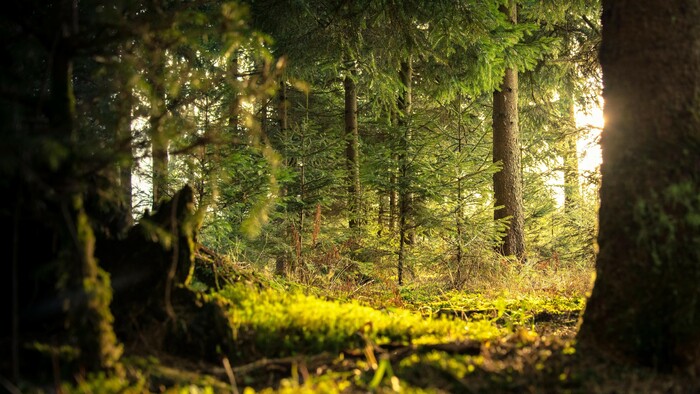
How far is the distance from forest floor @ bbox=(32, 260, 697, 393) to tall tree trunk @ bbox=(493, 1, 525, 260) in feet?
23.1

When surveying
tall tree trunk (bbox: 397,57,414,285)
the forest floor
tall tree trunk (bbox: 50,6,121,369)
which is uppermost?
tall tree trunk (bbox: 397,57,414,285)

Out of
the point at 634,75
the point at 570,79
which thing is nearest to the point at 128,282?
the point at 634,75

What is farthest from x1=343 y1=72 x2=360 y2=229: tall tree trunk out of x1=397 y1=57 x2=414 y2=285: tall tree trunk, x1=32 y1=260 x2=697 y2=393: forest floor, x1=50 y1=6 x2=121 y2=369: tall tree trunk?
x1=50 y1=6 x2=121 y2=369: tall tree trunk

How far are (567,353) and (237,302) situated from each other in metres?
2.40

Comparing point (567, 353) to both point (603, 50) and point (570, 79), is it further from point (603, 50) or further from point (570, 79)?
point (570, 79)

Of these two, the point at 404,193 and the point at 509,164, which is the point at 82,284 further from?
the point at 509,164

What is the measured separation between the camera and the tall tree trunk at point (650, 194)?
2.74 metres

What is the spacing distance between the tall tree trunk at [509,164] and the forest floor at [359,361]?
23.1 ft

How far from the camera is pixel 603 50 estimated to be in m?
3.23

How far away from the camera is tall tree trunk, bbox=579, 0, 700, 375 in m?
2.74

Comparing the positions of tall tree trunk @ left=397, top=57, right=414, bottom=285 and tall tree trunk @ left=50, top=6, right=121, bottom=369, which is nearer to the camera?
tall tree trunk @ left=50, top=6, right=121, bottom=369

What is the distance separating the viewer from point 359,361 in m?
2.84

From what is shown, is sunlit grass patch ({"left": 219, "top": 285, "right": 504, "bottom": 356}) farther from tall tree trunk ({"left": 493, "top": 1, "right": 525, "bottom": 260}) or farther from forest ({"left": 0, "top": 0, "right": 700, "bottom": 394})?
tall tree trunk ({"left": 493, "top": 1, "right": 525, "bottom": 260})

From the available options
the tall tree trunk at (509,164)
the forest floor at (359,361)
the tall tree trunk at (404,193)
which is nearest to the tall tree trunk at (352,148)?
the tall tree trunk at (404,193)
